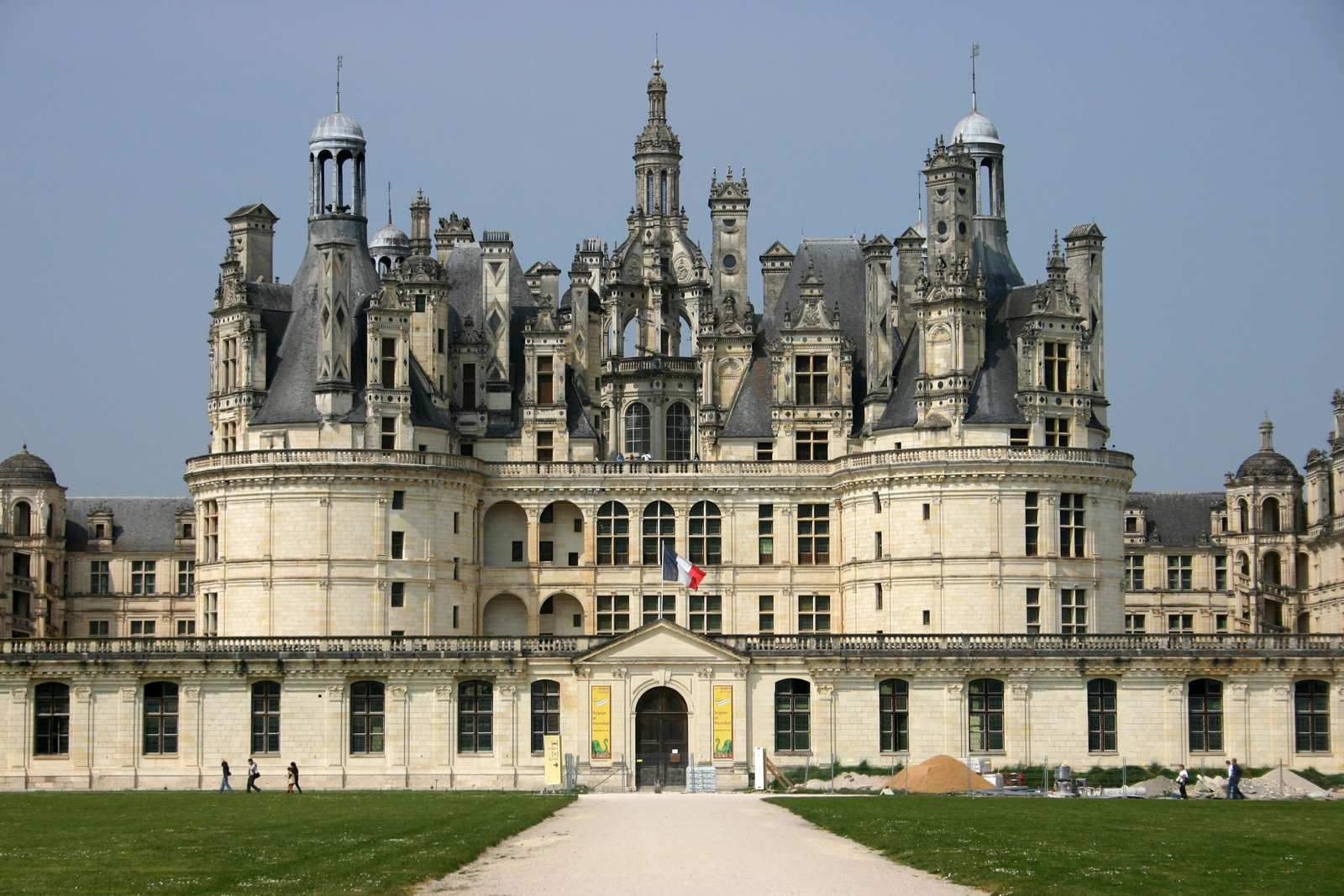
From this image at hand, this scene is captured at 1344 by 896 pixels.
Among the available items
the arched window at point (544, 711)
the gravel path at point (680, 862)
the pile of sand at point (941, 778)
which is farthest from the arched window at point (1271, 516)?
the gravel path at point (680, 862)

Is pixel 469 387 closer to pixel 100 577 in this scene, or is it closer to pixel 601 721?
pixel 601 721

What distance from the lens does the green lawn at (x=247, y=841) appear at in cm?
3897

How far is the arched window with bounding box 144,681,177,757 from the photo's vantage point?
75.1 m

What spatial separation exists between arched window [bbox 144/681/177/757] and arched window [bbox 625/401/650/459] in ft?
69.7

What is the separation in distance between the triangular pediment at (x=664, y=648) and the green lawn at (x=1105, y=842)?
12.3 m

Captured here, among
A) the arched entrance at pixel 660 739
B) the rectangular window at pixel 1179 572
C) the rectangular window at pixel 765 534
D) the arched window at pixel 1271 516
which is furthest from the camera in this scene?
the rectangular window at pixel 1179 572

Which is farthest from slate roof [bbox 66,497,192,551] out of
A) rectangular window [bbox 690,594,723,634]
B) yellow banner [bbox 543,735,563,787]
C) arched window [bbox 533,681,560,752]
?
yellow banner [bbox 543,735,563,787]

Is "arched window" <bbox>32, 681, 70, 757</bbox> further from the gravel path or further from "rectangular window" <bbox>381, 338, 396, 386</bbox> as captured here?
the gravel path

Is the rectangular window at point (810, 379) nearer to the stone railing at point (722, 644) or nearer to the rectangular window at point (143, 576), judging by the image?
the stone railing at point (722, 644)

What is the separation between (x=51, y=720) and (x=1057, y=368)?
35.0 m

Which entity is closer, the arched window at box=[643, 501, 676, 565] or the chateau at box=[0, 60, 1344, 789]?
the chateau at box=[0, 60, 1344, 789]

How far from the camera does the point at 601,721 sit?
74875 mm

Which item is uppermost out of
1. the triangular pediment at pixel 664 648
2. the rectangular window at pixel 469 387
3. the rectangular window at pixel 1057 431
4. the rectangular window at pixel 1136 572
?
the rectangular window at pixel 469 387

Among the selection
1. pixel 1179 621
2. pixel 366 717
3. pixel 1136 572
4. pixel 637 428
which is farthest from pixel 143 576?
pixel 1179 621
